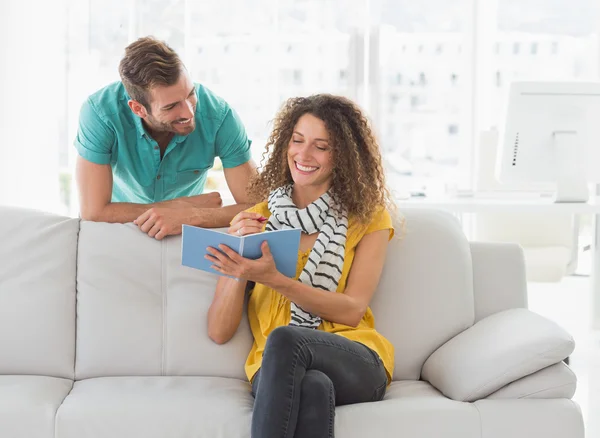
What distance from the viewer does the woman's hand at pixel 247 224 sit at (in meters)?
2.18

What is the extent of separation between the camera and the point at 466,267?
240cm

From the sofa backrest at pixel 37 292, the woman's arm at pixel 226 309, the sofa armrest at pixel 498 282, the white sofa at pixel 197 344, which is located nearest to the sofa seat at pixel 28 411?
the white sofa at pixel 197 344

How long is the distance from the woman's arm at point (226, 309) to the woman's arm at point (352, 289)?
0.17 meters

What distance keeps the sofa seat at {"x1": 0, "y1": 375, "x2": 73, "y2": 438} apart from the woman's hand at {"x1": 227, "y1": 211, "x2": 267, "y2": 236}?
0.63m

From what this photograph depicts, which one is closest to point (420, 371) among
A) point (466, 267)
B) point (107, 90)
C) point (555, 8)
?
point (466, 267)

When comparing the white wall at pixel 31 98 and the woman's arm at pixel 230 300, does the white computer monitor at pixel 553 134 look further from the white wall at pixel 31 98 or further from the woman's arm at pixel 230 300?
the white wall at pixel 31 98

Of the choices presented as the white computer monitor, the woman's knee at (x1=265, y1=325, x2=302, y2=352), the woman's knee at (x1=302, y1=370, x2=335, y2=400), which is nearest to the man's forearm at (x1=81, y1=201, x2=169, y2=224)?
the woman's knee at (x1=265, y1=325, x2=302, y2=352)

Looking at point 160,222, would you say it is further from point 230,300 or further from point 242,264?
point 242,264

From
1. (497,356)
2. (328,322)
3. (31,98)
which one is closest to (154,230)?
(328,322)

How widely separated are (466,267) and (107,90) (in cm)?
127

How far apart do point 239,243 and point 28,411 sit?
0.67 meters

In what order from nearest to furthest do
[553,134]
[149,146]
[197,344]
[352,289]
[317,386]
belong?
[317,386] → [352,289] → [197,344] → [149,146] → [553,134]

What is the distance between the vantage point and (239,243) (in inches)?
77.8

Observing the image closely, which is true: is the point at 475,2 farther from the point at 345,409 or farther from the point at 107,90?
the point at 345,409
